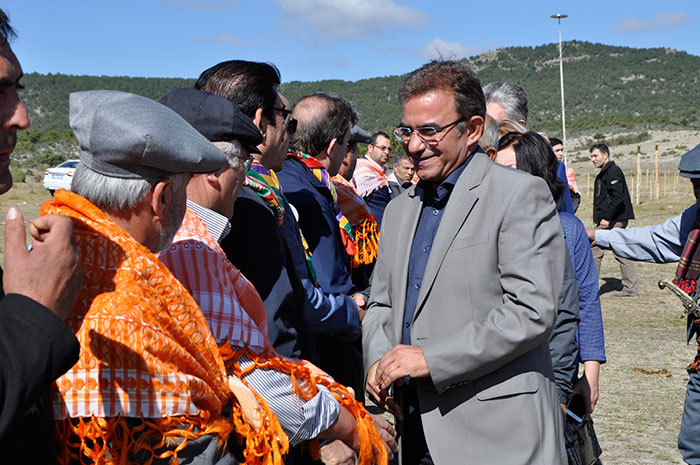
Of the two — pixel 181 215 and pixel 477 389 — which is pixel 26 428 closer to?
pixel 181 215

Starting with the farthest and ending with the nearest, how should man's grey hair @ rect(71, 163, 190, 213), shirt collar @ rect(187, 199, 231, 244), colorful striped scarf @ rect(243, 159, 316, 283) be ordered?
1. colorful striped scarf @ rect(243, 159, 316, 283)
2. shirt collar @ rect(187, 199, 231, 244)
3. man's grey hair @ rect(71, 163, 190, 213)

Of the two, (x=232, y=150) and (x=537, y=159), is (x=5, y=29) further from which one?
(x=537, y=159)

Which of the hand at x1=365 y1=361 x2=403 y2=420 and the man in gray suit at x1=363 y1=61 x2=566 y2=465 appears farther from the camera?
the hand at x1=365 y1=361 x2=403 y2=420

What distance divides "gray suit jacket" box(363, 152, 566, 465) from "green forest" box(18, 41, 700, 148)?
226 feet

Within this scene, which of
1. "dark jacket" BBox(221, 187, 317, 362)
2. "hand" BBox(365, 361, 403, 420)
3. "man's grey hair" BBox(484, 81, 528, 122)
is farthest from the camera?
"man's grey hair" BBox(484, 81, 528, 122)

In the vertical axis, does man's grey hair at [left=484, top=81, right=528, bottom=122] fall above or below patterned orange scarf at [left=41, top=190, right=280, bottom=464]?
above

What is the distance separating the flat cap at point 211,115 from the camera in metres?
2.50

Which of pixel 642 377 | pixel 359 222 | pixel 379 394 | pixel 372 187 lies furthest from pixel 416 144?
pixel 642 377

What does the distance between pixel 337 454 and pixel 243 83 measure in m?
1.54

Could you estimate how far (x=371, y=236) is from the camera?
512cm

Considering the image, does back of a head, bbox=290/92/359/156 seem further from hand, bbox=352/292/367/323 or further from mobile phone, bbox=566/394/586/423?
mobile phone, bbox=566/394/586/423

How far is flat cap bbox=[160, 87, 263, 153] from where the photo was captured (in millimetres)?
2498

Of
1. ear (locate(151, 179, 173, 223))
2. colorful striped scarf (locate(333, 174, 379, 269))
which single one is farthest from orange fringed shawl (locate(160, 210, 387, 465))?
colorful striped scarf (locate(333, 174, 379, 269))

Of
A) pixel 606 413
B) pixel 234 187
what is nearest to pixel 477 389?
pixel 234 187
